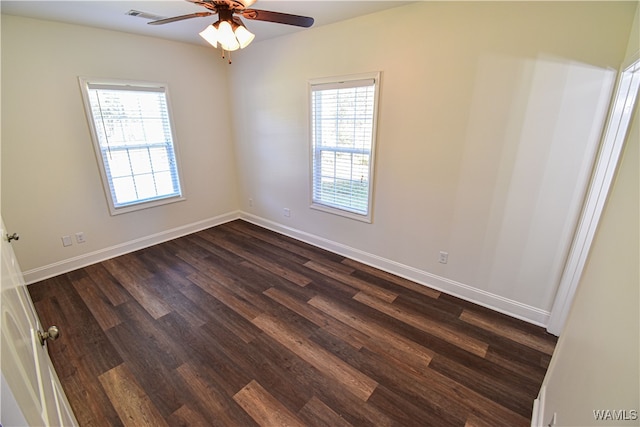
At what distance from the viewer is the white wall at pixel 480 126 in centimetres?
188

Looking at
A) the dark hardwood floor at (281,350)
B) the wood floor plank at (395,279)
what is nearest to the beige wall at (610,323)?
the dark hardwood floor at (281,350)

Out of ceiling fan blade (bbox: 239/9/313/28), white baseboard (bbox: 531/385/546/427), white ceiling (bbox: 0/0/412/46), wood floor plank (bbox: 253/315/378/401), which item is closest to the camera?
white baseboard (bbox: 531/385/546/427)

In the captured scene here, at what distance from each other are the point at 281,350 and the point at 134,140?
10.0ft

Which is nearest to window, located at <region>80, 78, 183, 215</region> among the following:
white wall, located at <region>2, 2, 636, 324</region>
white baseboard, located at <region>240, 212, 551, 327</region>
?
white wall, located at <region>2, 2, 636, 324</region>

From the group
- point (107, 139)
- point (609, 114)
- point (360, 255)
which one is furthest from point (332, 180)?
point (107, 139)

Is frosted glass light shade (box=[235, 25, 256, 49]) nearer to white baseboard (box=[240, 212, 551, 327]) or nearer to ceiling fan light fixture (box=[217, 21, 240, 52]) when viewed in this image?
ceiling fan light fixture (box=[217, 21, 240, 52])

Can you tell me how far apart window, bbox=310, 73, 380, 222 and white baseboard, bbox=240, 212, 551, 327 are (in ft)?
1.53

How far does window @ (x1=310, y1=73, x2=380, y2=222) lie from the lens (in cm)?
288

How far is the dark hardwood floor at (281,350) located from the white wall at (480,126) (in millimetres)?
385

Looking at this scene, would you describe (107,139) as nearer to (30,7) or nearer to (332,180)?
(30,7)

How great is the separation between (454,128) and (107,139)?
12.0ft

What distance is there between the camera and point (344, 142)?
3.15 meters

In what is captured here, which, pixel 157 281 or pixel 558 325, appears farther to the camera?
pixel 157 281

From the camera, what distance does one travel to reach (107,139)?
322 centimetres
